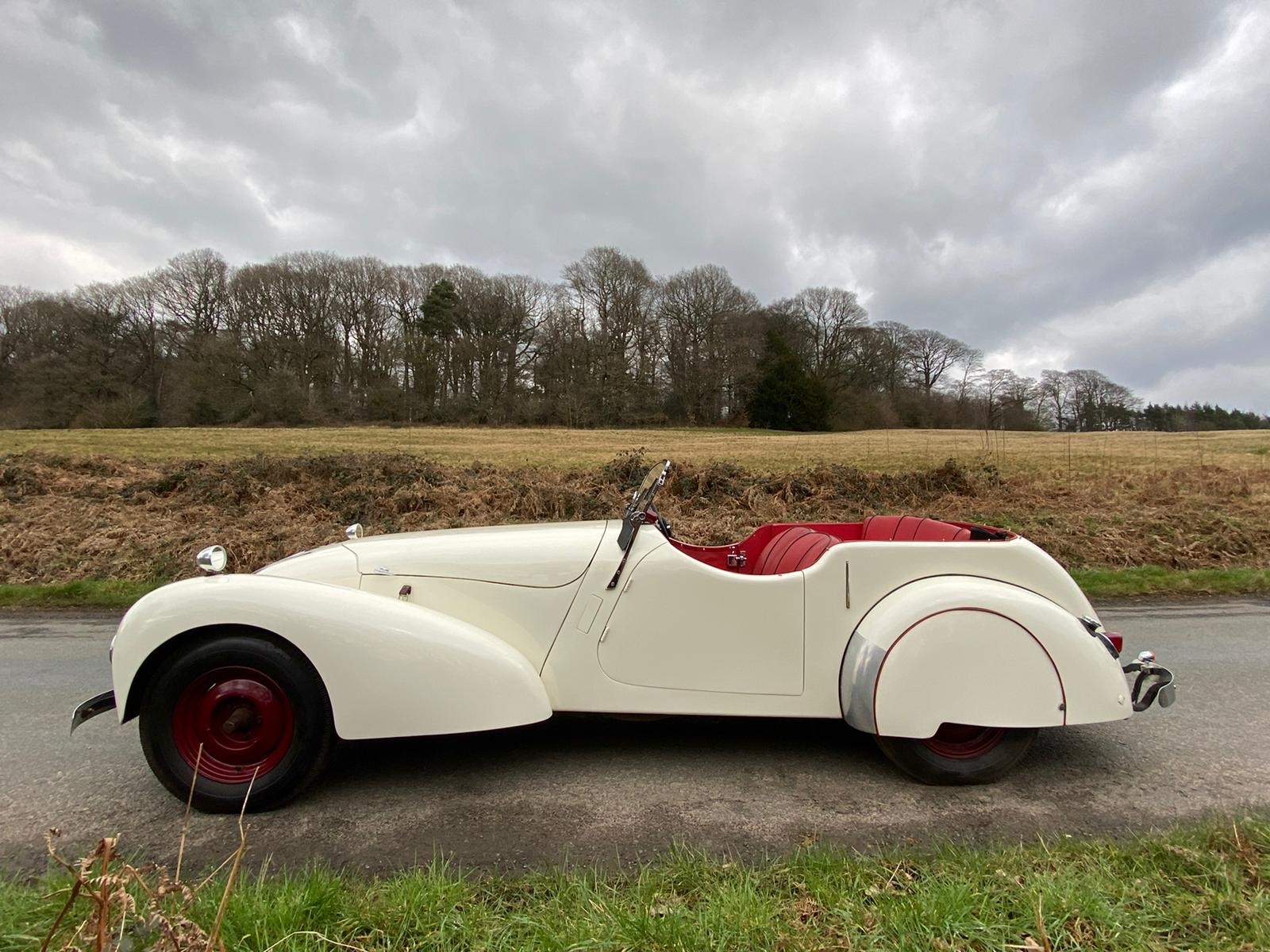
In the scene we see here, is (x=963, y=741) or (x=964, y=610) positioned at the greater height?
(x=964, y=610)

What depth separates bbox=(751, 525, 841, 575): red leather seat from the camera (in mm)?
3133

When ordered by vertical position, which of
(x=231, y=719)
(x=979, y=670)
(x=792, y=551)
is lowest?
(x=231, y=719)

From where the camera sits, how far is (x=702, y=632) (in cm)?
283

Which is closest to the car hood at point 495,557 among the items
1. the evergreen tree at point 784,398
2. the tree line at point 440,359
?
the tree line at point 440,359

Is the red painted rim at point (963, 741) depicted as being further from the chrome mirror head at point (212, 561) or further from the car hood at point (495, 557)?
the chrome mirror head at point (212, 561)

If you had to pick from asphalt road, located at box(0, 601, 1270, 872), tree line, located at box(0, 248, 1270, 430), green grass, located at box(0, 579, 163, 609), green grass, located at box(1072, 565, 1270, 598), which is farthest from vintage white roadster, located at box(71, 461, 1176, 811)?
tree line, located at box(0, 248, 1270, 430)

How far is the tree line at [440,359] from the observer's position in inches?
1528

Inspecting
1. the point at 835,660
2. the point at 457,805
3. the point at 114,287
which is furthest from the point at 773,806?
the point at 114,287

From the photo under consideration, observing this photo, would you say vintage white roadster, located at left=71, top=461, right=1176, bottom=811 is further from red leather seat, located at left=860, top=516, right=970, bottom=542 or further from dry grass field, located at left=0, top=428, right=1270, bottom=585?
dry grass field, located at left=0, top=428, right=1270, bottom=585

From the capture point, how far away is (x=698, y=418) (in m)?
46.7

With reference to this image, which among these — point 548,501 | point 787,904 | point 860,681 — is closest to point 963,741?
point 860,681

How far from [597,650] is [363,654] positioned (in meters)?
0.93

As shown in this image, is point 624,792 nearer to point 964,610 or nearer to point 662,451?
point 964,610

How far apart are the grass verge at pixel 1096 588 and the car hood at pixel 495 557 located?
5000mm
